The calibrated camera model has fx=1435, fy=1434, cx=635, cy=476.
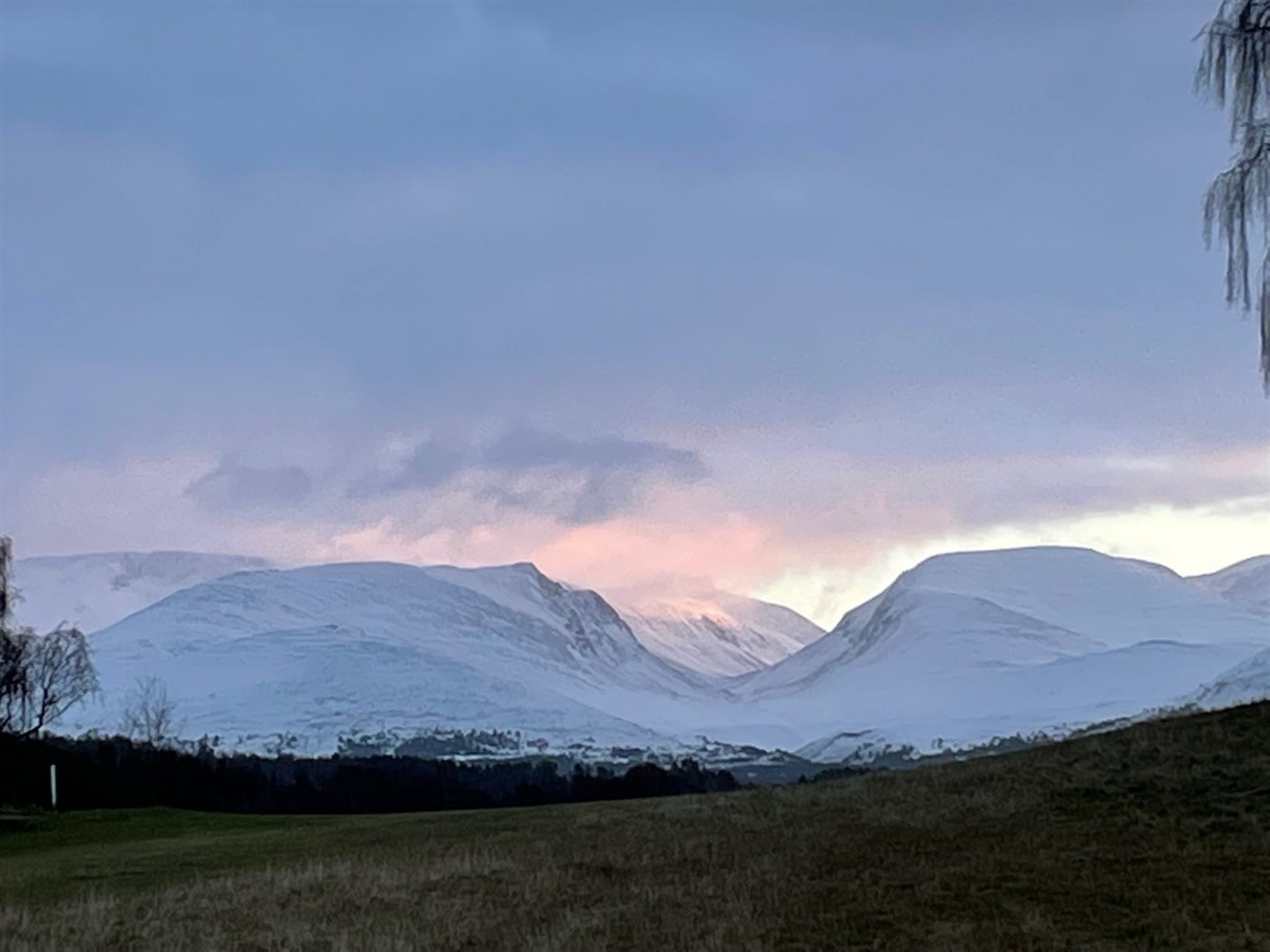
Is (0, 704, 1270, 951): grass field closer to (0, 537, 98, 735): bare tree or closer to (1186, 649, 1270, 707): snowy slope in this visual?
(0, 537, 98, 735): bare tree

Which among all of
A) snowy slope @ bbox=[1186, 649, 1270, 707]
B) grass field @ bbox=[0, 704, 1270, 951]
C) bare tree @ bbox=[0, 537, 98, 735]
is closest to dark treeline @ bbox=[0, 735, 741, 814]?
bare tree @ bbox=[0, 537, 98, 735]

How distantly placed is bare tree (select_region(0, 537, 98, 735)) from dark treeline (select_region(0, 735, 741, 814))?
1326 millimetres

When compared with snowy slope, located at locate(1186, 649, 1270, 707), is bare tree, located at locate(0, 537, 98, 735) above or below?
above

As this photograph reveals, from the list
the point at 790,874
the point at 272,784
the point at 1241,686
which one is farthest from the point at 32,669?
the point at 1241,686

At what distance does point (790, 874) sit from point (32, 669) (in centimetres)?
4449

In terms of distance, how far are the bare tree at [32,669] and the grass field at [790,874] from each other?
1968 centimetres

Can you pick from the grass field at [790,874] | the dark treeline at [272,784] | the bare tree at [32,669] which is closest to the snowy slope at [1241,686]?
the dark treeline at [272,784]

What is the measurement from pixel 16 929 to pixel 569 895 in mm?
6679

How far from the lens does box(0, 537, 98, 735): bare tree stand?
1837 inches

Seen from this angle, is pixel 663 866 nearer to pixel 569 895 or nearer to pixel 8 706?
pixel 569 895

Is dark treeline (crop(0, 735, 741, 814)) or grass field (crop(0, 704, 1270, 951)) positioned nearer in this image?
grass field (crop(0, 704, 1270, 951))

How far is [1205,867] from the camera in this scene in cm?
1606

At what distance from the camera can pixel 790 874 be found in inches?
700

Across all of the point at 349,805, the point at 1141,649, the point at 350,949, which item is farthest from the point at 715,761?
the point at 350,949
